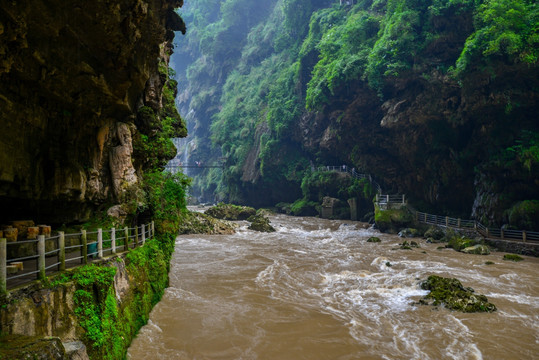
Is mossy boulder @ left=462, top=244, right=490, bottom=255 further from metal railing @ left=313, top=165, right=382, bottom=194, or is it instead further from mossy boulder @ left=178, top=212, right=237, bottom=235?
mossy boulder @ left=178, top=212, right=237, bottom=235

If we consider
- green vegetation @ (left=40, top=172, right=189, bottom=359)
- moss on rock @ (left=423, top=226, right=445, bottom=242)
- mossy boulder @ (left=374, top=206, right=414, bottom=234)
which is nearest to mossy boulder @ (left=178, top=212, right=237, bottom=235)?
mossy boulder @ (left=374, top=206, right=414, bottom=234)

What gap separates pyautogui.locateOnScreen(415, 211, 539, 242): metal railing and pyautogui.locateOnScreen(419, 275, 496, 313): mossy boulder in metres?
11.9

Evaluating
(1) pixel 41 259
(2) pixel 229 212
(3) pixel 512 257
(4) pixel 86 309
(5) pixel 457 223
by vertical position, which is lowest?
(3) pixel 512 257

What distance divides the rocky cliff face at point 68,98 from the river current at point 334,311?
485cm

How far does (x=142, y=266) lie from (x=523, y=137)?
25844mm

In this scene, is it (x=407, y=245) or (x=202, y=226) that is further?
(x=202, y=226)

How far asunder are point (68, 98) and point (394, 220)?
90.3 feet

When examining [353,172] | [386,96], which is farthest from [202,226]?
[386,96]

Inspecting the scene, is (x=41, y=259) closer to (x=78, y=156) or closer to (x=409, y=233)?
(x=78, y=156)

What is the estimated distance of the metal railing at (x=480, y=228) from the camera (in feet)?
68.1

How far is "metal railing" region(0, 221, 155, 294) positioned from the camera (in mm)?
5391

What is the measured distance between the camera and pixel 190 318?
10.2m

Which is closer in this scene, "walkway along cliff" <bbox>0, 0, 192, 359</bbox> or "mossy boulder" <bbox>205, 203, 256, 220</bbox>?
"walkway along cliff" <bbox>0, 0, 192, 359</bbox>

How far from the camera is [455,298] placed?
11.4 m
